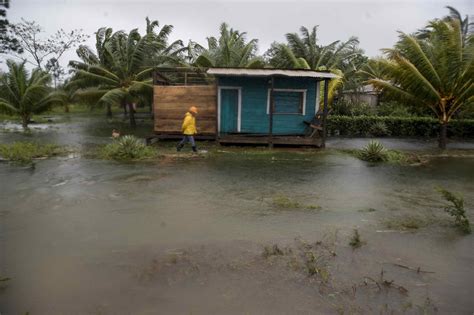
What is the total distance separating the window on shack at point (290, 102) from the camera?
14766 mm

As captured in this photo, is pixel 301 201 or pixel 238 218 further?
pixel 301 201

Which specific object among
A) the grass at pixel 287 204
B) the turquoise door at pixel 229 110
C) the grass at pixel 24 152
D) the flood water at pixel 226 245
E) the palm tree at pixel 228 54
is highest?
the palm tree at pixel 228 54

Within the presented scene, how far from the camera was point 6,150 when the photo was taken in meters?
10.6

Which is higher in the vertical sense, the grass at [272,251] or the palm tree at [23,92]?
the palm tree at [23,92]

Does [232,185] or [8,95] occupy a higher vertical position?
[8,95]

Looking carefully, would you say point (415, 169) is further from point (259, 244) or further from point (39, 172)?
point (39, 172)

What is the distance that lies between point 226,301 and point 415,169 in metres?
8.31

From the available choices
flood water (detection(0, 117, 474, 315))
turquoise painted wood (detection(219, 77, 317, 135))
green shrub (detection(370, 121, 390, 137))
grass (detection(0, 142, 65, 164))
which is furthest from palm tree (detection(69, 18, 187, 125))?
flood water (detection(0, 117, 474, 315))

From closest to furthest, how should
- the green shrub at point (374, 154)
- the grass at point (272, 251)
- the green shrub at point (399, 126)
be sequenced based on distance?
the grass at point (272, 251), the green shrub at point (374, 154), the green shrub at point (399, 126)

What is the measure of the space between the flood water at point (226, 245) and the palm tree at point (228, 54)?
11.1 m

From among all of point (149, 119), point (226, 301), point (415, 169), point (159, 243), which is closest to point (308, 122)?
point (415, 169)

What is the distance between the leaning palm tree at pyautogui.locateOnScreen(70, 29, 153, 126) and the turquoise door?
19.1 ft

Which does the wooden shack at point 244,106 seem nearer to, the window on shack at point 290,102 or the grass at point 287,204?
the window on shack at point 290,102

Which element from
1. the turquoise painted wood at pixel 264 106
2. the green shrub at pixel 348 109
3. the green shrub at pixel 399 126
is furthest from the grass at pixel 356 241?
the green shrub at pixel 348 109
